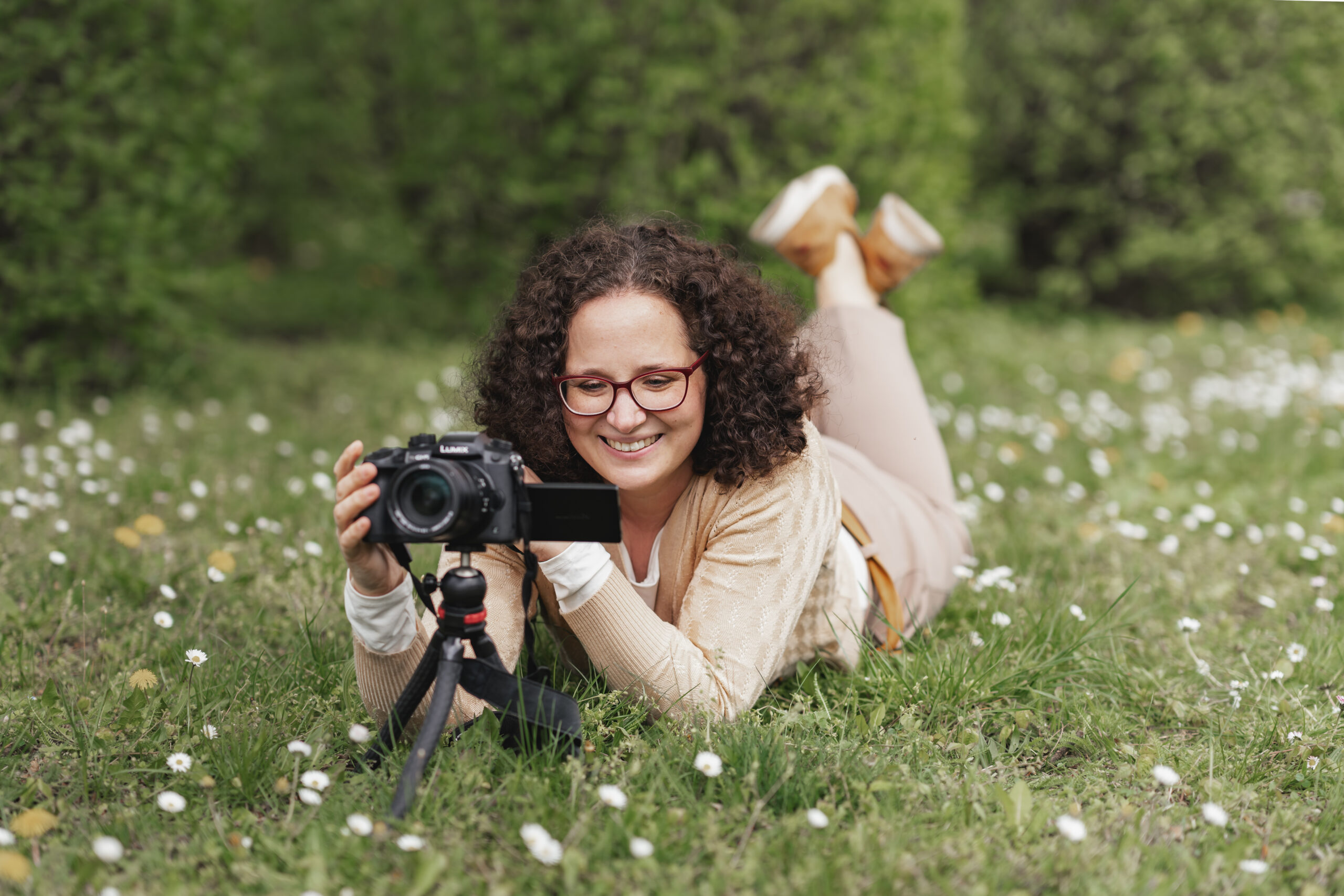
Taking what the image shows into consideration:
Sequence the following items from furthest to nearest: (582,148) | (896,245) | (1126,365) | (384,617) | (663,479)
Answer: (1126,365)
(582,148)
(896,245)
(663,479)
(384,617)

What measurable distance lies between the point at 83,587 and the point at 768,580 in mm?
1634

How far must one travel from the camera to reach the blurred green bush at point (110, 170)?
13.7 ft

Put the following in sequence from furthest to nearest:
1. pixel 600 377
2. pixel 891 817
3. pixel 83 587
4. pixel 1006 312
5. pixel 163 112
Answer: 1. pixel 1006 312
2. pixel 163 112
3. pixel 83 587
4. pixel 600 377
5. pixel 891 817

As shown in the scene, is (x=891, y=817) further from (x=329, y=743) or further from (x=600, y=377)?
(x=329, y=743)

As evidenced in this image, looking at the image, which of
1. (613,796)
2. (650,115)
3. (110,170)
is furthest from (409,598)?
(650,115)

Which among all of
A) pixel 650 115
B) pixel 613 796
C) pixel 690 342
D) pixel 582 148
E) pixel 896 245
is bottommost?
pixel 613 796

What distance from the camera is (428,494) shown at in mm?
1627

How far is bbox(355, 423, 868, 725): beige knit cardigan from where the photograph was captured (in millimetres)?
1939

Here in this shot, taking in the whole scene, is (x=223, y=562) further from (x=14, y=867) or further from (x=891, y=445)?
(x=891, y=445)

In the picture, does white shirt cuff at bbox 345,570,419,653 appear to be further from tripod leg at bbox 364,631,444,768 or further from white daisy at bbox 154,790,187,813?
white daisy at bbox 154,790,187,813

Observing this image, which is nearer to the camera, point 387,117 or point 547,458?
point 547,458

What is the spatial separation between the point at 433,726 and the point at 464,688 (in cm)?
17

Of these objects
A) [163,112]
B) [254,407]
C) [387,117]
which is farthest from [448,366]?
[387,117]

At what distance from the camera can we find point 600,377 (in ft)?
6.45
